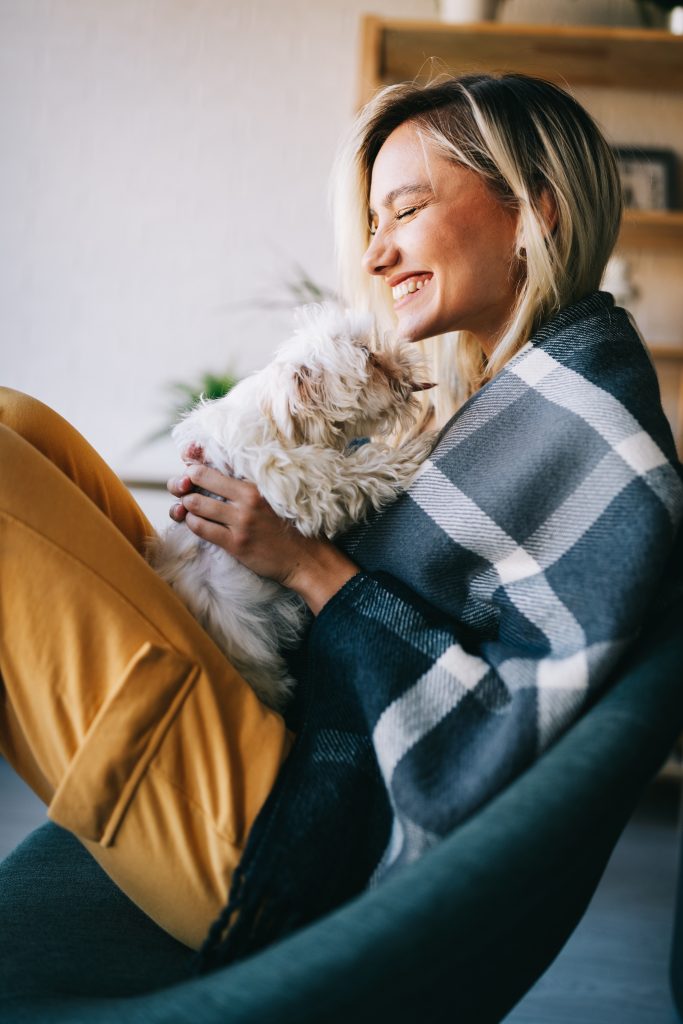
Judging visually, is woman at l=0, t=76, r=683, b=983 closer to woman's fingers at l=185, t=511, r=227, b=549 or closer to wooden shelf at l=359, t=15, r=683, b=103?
woman's fingers at l=185, t=511, r=227, b=549

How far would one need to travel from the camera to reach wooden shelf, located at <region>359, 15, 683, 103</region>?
8.21ft

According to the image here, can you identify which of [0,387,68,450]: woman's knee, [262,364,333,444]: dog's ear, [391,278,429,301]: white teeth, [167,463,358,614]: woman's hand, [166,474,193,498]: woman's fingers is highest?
[391,278,429,301]: white teeth

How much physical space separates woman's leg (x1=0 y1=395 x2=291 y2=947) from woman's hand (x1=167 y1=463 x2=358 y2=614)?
0.27 meters

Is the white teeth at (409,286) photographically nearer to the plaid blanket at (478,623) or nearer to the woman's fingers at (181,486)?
the plaid blanket at (478,623)

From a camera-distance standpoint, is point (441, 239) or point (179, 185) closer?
point (441, 239)

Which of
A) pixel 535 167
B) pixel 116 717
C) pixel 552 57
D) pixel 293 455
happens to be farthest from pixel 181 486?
A: pixel 552 57

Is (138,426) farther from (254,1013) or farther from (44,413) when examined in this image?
(254,1013)

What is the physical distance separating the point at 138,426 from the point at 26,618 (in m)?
2.35

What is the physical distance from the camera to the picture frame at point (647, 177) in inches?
109

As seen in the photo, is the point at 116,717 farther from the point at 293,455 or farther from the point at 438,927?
the point at 293,455

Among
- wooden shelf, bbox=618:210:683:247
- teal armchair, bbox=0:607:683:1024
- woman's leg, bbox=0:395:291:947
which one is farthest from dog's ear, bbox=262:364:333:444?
wooden shelf, bbox=618:210:683:247

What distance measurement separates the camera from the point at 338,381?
125 centimetres

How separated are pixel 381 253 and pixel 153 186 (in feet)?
6.51

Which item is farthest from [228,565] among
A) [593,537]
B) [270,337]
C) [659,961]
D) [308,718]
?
[270,337]
